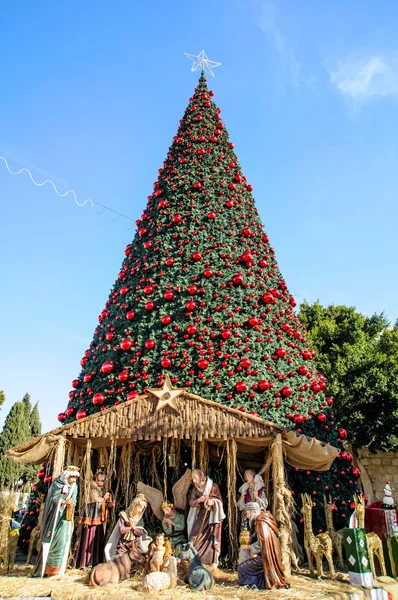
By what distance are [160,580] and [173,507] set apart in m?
1.77

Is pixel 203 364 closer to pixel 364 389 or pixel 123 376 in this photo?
pixel 123 376

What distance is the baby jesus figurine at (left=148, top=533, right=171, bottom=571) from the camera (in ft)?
19.5

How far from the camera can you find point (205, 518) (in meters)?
7.03

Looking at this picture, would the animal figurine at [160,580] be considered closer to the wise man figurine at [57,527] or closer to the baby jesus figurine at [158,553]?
the baby jesus figurine at [158,553]

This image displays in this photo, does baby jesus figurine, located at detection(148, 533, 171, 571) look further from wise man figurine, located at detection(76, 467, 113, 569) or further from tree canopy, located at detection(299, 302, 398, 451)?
tree canopy, located at detection(299, 302, 398, 451)

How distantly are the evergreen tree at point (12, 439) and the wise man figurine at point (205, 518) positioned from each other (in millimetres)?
21243

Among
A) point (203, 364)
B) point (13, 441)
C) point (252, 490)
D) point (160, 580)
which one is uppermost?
point (13, 441)

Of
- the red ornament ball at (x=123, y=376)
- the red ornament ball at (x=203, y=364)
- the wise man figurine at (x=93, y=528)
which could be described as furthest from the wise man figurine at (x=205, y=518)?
the red ornament ball at (x=123, y=376)

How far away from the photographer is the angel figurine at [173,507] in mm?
7168

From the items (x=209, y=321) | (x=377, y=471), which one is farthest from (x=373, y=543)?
(x=377, y=471)

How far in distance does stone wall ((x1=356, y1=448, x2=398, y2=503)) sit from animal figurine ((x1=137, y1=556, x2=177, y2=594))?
36.5 feet

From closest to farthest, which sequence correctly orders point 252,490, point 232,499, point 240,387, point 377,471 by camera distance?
point 252,490
point 232,499
point 240,387
point 377,471

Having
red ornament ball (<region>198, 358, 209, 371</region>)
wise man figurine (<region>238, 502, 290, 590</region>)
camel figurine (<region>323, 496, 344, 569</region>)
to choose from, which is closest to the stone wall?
camel figurine (<region>323, 496, 344, 569</region>)

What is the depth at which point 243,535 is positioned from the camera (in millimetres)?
6258
